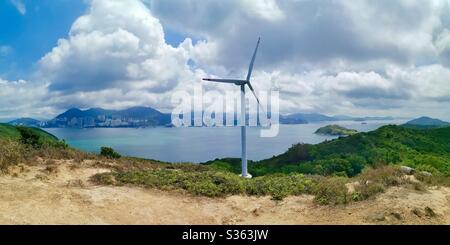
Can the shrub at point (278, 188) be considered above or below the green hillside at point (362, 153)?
above

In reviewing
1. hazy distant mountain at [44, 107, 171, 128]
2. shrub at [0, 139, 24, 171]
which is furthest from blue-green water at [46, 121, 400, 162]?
shrub at [0, 139, 24, 171]

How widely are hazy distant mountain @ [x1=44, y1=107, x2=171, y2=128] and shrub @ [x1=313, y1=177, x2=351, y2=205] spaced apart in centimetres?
14036

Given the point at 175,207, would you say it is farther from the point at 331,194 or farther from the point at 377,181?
the point at 377,181

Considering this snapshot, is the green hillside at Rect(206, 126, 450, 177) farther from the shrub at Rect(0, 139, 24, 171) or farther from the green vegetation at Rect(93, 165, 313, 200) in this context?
the shrub at Rect(0, 139, 24, 171)

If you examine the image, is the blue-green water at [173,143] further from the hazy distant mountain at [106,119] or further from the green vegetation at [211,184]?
the green vegetation at [211,184]

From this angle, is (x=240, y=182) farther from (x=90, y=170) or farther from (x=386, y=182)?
(x=90, y=170)

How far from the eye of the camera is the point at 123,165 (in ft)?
70.5

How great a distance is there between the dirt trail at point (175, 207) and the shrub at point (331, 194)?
1.38 feet

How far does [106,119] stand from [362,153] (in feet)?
402

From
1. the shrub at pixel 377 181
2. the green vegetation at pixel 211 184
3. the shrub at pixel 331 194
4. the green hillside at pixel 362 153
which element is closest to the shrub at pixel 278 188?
the green vegetation at pixel 211 184

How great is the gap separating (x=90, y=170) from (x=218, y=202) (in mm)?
7942

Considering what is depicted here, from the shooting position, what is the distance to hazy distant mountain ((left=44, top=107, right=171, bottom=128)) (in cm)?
15195

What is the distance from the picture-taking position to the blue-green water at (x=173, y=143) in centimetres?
9538
